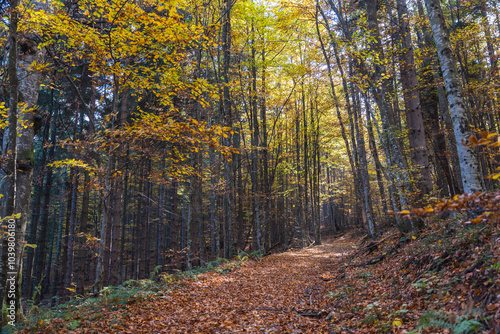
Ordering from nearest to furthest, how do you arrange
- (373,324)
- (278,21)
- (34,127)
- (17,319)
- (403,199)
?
(373,324), (17,319), (34,127), (403,199), (278,21)

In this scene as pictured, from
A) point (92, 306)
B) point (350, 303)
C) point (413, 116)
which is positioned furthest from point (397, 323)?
point (413, 116)

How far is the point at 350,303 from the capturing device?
17.9 feet

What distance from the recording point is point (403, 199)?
8.12 m

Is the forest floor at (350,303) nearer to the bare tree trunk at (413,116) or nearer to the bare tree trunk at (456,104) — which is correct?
the bare tree trunk at (456,104)

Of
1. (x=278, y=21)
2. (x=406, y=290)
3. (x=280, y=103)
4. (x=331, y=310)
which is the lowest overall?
(x=331, y=310)

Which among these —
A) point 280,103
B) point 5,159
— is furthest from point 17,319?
point 280,103

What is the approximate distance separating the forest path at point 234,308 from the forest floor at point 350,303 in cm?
2

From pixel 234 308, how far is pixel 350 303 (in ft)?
8.75

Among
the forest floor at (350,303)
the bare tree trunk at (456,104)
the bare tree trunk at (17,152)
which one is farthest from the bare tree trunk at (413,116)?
the bare tree trunk at (17,152)

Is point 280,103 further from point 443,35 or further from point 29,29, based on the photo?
point 29,29

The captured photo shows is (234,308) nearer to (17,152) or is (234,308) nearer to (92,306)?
(92,306)

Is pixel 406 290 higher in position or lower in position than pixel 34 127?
lower

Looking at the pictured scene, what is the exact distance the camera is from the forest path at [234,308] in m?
4.83

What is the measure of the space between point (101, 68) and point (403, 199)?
9.74 meters
